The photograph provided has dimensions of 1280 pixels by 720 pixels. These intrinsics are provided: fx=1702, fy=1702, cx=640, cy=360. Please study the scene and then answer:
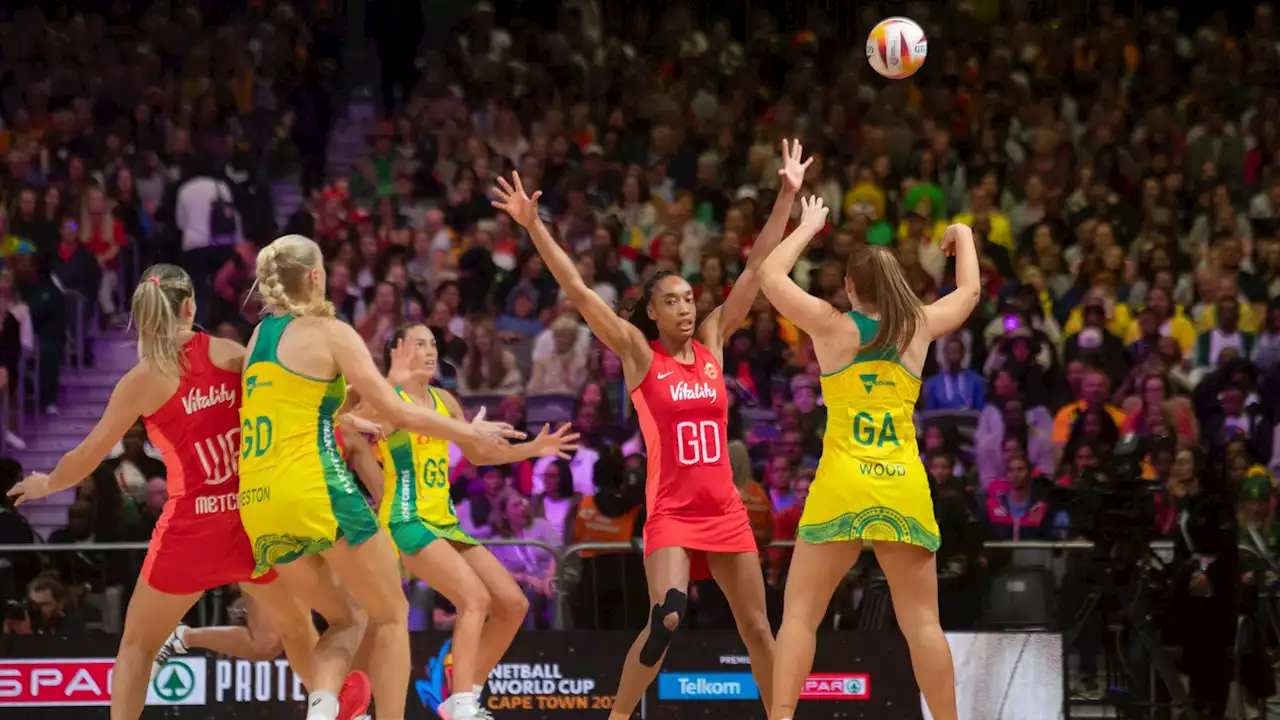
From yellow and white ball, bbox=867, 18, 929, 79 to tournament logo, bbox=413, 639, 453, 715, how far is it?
4057 millimetres

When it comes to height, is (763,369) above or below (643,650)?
above

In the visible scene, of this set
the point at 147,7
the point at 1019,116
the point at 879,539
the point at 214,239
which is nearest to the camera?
the point at 879,539

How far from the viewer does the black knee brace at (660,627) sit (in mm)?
7289

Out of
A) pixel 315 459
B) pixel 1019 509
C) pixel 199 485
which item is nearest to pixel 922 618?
pixel 315 459

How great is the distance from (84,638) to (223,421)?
3.62m

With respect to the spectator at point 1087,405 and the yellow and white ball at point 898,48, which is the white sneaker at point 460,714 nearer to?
the yellow and white ball at point 898,48

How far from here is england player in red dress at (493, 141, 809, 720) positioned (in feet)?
24.4

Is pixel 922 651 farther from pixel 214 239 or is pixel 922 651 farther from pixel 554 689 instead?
pixel 214 239

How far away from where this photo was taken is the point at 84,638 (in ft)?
32.6

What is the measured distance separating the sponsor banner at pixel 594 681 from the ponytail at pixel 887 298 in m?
3.33

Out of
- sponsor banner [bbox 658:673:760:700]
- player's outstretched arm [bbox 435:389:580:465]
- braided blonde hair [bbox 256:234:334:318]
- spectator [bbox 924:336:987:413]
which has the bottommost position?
sponsor banner [bbox 658:673:760:700]

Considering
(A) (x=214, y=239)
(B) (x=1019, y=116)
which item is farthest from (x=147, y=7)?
(B) (x=1019, y=116)

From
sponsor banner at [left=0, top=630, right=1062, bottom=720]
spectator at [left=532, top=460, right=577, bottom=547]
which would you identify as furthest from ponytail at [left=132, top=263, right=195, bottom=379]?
spectator at [left=532, top=460, right=577, bottom=547]

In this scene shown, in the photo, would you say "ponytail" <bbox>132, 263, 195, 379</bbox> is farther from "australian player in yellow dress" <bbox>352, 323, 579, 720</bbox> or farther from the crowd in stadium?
the crowd in stadium
